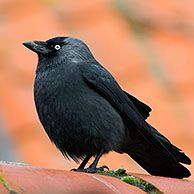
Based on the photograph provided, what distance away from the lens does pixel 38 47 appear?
15.1ft

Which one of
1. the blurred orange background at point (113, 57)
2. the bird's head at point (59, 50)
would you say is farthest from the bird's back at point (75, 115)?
the blurred orange background at point (113, 57)

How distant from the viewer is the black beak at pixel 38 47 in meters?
4.59

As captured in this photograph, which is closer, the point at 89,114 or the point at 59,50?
the point at 89,114

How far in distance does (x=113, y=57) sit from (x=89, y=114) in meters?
1.98

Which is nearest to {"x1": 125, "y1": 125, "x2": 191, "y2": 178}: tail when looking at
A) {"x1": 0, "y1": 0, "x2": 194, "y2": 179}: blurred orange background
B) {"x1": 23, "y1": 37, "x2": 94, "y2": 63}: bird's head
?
{"x1": 0, "y1": 0, "x2": 194, "y2": 179}: blurred orange background

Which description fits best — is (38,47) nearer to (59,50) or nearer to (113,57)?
(59,50)

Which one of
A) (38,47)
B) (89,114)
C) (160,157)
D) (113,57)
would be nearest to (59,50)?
(38,47)

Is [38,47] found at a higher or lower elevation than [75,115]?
higher

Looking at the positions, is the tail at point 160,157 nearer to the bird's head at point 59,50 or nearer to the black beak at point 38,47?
the bird's head at point 59,50

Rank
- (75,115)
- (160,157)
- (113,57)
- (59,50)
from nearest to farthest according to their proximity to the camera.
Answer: (75,115) → (160,157) → (59,50) → (113,57)

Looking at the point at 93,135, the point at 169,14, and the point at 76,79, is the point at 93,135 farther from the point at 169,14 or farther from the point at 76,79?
the point at 169,14

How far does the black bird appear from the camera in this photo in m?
4.14

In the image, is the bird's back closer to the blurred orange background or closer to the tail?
the tail

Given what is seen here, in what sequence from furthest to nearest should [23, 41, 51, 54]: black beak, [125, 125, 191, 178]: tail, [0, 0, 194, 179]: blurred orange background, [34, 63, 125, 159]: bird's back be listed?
[0, 0, 194, 179]: blurred orange background → [23, 41, 51, 54]: black beak → [125, 125, 191, 178]: tail → [34, 63, 125, 159]: bird's back
